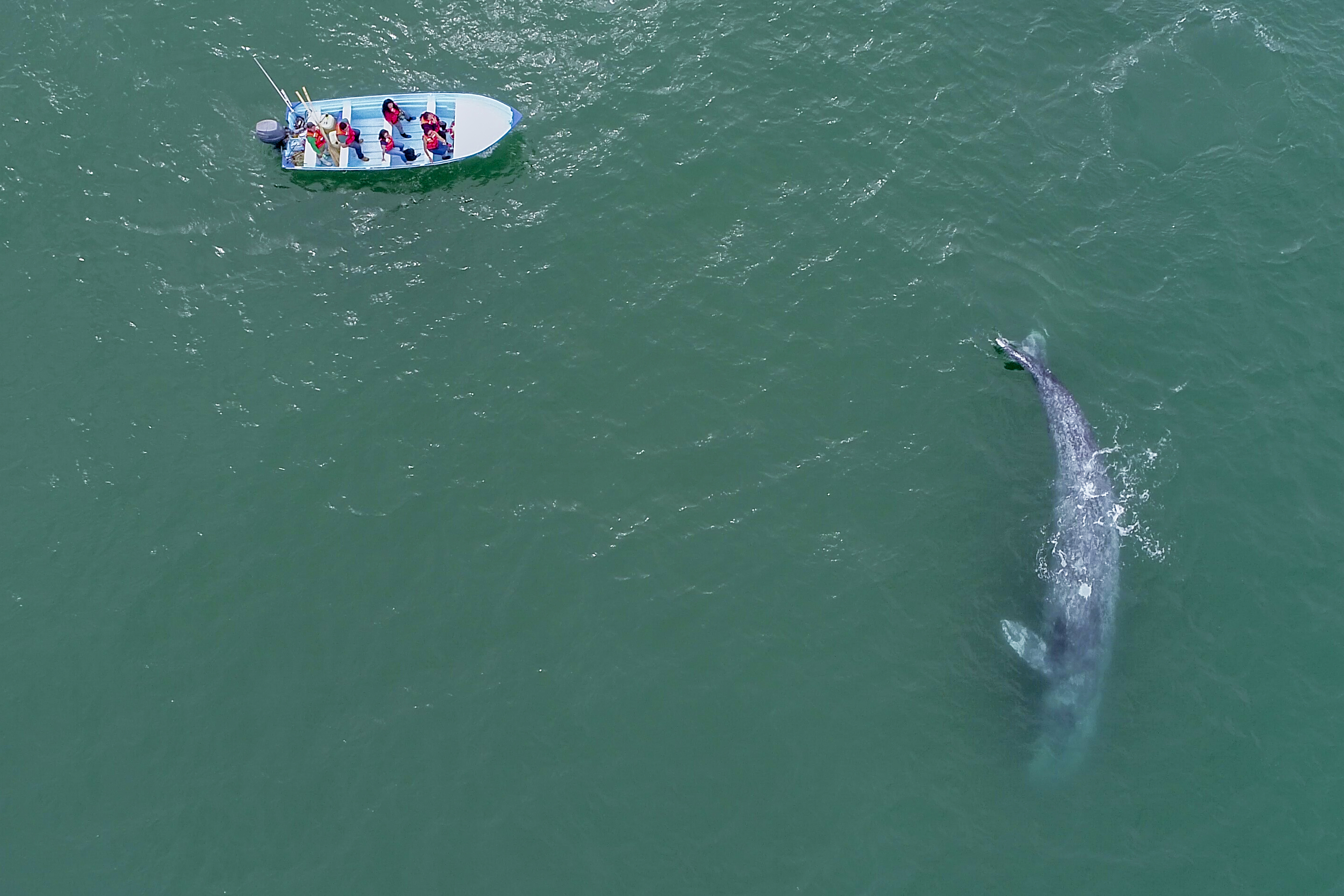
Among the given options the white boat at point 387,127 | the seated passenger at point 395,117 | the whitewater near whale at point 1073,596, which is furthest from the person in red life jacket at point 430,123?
the whitewater near whale at point 1073,596

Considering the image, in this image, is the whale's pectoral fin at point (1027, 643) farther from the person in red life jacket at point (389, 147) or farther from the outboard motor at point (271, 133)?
the outboard motor at point (271, 133)

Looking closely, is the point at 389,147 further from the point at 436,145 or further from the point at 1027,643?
the point at 1027,643

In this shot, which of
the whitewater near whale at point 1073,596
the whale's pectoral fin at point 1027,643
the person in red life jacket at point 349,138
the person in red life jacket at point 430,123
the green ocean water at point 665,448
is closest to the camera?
the green ocean water at point 665,448

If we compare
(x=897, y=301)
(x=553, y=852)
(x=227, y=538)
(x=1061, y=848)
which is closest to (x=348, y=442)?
(x=227, y=538)

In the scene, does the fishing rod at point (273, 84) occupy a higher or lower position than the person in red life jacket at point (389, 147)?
higher

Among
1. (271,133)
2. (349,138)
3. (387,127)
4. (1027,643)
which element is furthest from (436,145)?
(1027,643)

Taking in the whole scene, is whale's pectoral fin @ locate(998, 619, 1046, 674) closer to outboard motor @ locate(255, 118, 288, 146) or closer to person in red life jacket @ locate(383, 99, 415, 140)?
person in red life jacket @ locate(383, 99, 415, 140)

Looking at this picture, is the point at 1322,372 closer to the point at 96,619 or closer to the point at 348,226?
the point at 348,226
